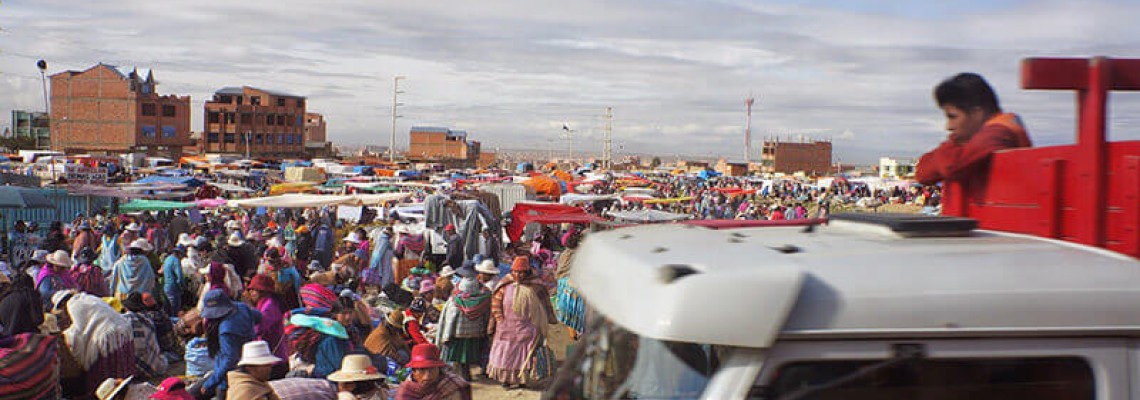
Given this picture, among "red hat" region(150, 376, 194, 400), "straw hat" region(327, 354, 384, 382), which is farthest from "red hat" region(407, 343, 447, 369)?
"red hat" region(150, 376, 194, 400)

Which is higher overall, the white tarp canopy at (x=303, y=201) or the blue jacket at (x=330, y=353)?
the white tarp canopy at (x=303, y=201)

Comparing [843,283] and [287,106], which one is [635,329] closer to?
[843,283]

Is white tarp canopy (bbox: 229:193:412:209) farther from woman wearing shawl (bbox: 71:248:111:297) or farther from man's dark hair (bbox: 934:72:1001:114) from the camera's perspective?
man's dark hair (bbox: 934:72:1001:114)

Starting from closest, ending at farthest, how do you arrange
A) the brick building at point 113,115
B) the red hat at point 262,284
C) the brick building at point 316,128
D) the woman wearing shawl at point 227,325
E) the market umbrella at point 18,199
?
the woman wearing shawl at point 227,325 < the red hat at point 262,284 < the market umbrella at point 18,199 < the brick building at point 113,115 < the brick building at point 316,128

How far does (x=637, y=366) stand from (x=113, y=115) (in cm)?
8694

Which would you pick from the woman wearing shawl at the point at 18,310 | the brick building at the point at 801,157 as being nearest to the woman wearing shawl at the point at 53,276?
the woman wearing shawl at the point at 18,310

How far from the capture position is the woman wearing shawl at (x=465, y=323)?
331 inches

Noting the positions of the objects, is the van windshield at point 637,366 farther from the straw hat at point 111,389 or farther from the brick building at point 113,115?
the brick building at point 113,115

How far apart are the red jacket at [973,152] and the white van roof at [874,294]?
2.47 feet

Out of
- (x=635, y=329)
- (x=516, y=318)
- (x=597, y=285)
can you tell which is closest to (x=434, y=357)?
(x=516, y=318)

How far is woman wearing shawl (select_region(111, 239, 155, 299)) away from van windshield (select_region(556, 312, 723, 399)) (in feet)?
31.2

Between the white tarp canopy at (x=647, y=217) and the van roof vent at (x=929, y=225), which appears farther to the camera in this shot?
the white tarp canopy at (x=647, y=217)

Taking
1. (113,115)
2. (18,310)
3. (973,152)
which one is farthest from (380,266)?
(113,115)

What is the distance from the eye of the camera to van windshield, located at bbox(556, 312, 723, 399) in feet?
→ 6.81
